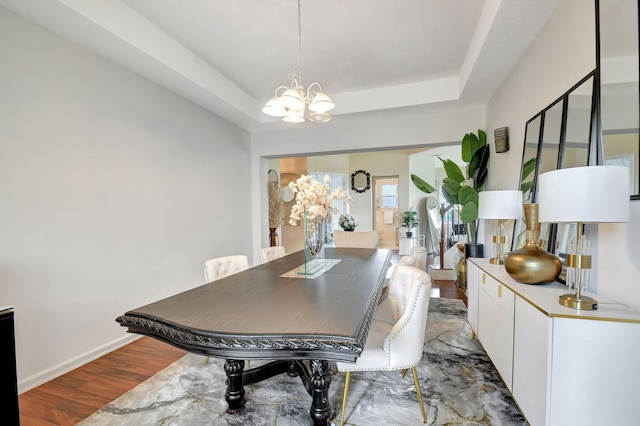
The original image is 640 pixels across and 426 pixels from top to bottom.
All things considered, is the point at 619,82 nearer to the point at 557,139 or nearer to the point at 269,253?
the point at 557,139

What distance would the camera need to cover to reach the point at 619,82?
4.71 feet

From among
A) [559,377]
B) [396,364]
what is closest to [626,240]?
[559,377]

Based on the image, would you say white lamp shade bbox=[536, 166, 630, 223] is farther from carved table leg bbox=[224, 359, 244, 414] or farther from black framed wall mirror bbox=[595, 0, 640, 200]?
carved table leg bbox=[224, 359, 244, 414]

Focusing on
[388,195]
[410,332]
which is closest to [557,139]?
[410,332]

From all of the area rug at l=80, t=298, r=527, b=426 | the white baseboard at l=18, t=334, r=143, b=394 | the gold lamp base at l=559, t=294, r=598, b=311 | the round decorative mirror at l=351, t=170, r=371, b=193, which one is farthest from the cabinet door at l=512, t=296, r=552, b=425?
the round decorative mirror at l=351, t=170, r=371, b=193

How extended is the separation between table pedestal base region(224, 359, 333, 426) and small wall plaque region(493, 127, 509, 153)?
2.92m

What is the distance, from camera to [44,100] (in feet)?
7.34

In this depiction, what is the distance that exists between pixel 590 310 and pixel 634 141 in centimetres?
80

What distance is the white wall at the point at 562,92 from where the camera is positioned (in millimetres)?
1396

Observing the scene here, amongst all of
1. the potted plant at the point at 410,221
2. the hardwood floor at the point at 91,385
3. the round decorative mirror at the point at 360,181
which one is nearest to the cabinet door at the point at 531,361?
the hardwood floor at the point at 91,385

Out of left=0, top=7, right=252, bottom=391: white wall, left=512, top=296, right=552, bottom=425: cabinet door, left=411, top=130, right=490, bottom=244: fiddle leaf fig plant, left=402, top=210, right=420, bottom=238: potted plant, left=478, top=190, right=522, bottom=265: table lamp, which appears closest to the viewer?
left=512, top=296, right=552, bottom=425: cabinet door

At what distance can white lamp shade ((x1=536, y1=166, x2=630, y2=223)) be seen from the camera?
48.3 inches

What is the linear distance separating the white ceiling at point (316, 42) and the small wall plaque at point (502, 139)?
0.54 meters

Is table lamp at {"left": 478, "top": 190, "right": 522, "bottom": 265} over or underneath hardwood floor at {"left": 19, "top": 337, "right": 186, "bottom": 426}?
over
